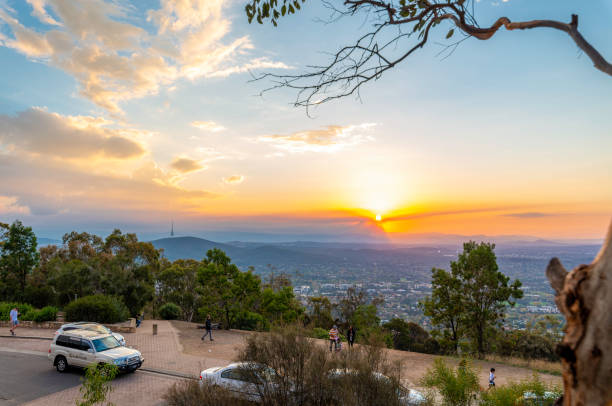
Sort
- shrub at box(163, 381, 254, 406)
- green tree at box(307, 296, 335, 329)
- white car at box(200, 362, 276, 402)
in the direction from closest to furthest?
shrub at box(163, 381, 254, 406) → white car at box(200, 362, 276, 402) → green tree at box(307, 296, 335, 329)

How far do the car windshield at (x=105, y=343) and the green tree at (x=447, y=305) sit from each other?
1793cm

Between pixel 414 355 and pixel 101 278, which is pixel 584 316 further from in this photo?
pixel 101 278

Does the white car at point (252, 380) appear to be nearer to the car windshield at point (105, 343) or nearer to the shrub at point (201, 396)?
the shrub at point (201, 396)

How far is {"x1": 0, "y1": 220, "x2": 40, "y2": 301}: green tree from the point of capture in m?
31.5

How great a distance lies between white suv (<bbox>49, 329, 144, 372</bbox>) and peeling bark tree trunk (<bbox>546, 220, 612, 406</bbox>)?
1484cm

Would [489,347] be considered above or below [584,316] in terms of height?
below

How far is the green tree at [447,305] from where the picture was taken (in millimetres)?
21188

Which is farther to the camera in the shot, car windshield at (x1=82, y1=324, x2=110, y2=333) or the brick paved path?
car windshield at (x1=82, y1=324, x2=110, y2=333)

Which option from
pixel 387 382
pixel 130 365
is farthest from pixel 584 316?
pixel 130 365

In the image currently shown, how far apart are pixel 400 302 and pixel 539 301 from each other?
2136 cm

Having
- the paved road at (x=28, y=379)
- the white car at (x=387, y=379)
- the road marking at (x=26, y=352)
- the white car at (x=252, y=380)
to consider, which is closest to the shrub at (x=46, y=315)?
the road marking at (x=26, y=352)

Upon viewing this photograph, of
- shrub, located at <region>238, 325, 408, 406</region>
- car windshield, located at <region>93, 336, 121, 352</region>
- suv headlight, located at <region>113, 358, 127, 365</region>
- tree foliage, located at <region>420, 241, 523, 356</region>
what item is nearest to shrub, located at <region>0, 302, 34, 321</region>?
car windshield, located at <region>93, 336, 121, 352</region>

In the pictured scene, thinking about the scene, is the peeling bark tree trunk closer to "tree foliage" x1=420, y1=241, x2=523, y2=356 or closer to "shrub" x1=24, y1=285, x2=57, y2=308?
"tree foliage" x1=420, y1=241, x2=523, y2=356

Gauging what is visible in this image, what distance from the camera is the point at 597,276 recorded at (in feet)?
→ 6.66
